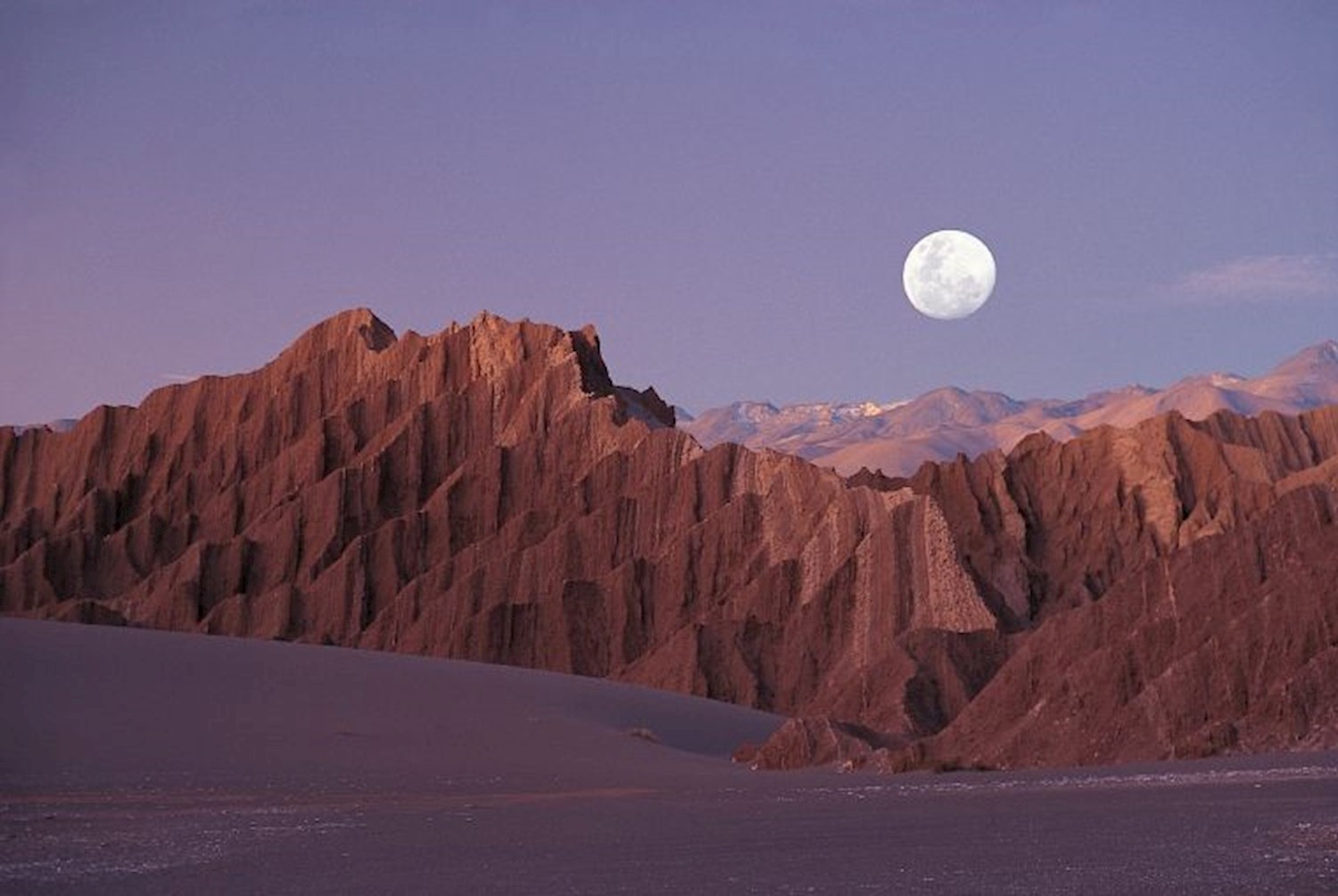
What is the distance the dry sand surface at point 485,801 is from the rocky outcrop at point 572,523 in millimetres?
15226

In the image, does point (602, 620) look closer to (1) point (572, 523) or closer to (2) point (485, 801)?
(1) point (572, 523)

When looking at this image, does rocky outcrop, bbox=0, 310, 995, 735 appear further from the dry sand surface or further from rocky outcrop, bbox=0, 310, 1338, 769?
the dry sand surface

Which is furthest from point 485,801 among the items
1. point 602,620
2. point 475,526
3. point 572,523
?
point 475,526

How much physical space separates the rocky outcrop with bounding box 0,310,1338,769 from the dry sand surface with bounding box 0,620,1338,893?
15226 millimetres

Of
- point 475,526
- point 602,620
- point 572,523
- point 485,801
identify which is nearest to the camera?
point 485,801

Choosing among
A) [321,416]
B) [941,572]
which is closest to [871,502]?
[941,572]

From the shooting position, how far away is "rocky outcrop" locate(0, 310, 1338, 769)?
6506cm

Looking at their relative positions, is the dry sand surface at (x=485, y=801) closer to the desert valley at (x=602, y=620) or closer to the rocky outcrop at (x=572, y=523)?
the desert valley at (x=602, y=620)

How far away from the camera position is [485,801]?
2144cm

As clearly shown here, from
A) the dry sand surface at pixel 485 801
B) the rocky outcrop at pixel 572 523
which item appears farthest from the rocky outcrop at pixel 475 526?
the dry sand surface at pixel 485 801

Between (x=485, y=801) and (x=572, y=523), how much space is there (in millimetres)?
55910

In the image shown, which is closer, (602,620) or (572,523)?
(602,620)

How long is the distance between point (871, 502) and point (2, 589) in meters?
40.0

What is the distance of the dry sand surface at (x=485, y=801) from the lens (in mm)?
12727
